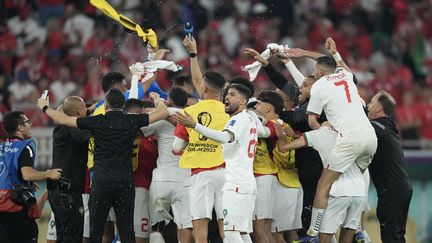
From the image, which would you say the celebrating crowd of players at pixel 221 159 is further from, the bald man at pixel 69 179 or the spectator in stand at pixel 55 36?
the spectator in stand at pixel 55 36

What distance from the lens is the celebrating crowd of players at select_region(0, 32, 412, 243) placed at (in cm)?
1639

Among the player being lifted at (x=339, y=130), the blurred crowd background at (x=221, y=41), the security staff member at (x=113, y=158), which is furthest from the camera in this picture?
the blurred crowd background at (x=221, y=41)

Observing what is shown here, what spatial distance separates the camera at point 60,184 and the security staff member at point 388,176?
4341mm

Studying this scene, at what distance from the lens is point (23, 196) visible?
17.2 metres

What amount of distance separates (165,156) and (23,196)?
6.82 ft

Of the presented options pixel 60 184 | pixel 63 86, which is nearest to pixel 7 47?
pixel 63 86

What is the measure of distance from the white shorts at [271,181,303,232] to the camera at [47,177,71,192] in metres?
2.97

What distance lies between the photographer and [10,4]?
90.9 ft

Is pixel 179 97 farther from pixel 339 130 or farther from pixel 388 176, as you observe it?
pixel 388 176

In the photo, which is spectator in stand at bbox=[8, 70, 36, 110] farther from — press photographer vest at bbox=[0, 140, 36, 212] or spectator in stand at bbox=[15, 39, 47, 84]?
press photographer vest at bbox=[0, 140, 36, 212]

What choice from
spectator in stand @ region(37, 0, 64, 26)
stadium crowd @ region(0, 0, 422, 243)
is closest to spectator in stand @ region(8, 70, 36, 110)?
spectator in stand @ region(37, 0, 64, 26)

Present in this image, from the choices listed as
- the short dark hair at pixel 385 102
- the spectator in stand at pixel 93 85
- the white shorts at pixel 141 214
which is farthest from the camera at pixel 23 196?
the spectator in stand at pixel 93 85

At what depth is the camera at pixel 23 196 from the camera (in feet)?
56.1

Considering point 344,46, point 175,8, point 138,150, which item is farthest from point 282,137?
point 344,46
